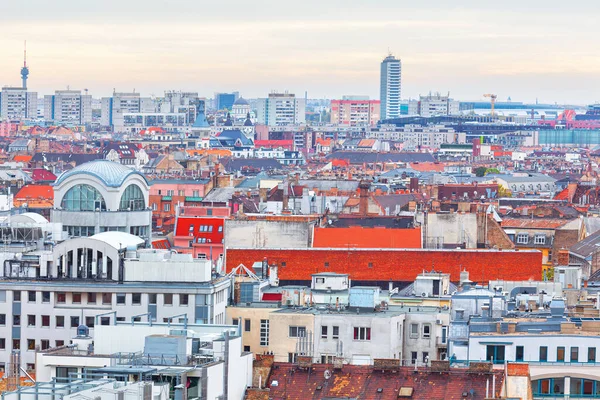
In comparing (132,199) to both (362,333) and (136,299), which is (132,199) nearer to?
(136,299)

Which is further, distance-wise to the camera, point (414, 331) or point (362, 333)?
point (414, 331)

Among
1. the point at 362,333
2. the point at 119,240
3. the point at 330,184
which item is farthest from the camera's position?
the point at 330,184

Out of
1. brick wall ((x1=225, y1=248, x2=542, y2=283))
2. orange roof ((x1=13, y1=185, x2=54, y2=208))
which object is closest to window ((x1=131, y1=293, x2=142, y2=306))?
brick wall ((x1=225, y1=248, x2=542, y2=283))

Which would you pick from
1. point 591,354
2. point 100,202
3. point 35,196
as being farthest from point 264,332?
point 35,196

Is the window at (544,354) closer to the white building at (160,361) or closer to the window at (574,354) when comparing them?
the window at (574,354)

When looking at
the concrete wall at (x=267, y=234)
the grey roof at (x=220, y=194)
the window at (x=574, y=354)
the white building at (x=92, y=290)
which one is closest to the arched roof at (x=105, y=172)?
the white building at (x=92, y=290)

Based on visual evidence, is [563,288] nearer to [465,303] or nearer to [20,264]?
[465,303]

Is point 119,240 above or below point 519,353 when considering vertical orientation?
above
